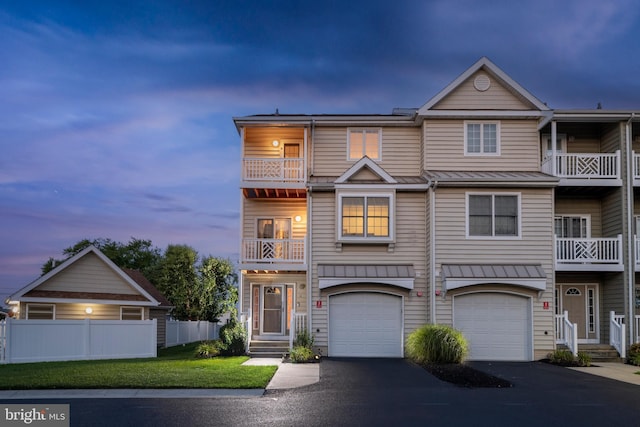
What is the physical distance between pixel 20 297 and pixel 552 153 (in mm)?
21232

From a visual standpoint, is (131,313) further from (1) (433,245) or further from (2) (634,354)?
(2) (634,354)

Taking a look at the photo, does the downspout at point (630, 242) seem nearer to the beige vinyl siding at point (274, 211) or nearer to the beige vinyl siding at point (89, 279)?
the beige vinyl siding at point (274, 211)

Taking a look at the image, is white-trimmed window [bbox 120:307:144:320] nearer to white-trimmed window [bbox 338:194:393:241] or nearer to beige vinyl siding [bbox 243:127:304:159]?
beige vinyl siding [bbox 243:127:304:159]

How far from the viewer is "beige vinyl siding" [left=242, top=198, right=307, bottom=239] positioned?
25.6 m

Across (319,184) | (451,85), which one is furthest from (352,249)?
(451,85)

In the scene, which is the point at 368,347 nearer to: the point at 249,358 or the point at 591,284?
the point at 249,358

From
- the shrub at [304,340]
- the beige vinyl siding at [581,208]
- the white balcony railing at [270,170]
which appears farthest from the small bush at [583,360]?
the white balcony railing at [270,170]

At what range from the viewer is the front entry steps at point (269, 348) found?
74.0 ft

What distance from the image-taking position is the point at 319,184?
77.8 feet

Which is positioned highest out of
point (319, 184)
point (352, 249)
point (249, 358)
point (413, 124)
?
point (413, 124)

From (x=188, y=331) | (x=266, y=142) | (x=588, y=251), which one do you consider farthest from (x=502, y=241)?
(x=188, y=331)

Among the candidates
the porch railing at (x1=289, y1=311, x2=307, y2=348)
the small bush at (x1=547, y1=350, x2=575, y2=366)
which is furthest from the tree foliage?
the small bush at (x1=547, y1=350, x2=575, y2=366)

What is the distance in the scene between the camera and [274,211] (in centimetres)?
2573

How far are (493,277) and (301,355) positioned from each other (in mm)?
7216
